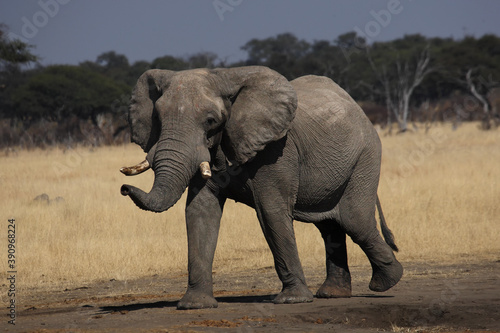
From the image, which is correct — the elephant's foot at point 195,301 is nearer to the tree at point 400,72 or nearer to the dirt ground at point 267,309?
the dirt ground at point 267,309

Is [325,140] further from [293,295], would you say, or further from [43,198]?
[43,198]

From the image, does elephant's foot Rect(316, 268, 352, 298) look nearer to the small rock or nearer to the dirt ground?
the dirt ground

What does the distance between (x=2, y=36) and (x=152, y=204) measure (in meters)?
22.6

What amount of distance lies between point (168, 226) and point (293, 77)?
27.4 m

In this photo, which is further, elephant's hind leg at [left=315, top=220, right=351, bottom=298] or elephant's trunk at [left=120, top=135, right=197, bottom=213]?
elephant's hind leg at [left=315, top=220, right=351, bottom=298]

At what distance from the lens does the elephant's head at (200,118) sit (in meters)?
6.32

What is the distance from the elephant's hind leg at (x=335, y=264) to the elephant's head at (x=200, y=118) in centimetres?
178

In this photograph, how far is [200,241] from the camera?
7.35 metres

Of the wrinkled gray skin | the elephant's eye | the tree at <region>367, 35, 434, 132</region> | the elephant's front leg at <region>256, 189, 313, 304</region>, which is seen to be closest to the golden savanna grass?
the wrinkled gray skin

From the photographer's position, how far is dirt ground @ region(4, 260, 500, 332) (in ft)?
21.6

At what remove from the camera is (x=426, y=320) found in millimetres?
7125

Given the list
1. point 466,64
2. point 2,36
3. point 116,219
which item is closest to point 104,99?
point 2,36

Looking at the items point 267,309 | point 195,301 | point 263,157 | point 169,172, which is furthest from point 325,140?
point 169,172

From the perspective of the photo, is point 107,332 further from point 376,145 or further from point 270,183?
point 376,145
